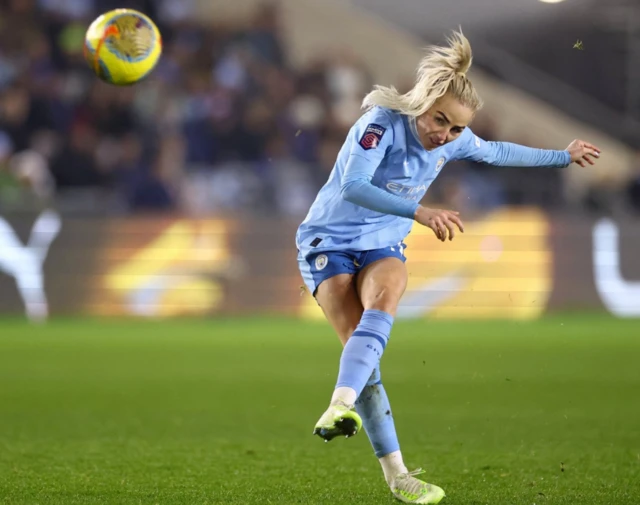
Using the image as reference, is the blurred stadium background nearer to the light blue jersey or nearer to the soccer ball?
the light blue jersey

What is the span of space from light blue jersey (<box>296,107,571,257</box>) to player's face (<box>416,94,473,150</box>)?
7 centimetres

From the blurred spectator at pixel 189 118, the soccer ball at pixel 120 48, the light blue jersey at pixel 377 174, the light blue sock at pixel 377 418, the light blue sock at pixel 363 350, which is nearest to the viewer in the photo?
the light blue sock at pixel 363 350

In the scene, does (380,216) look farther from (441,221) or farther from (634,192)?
(634,192)

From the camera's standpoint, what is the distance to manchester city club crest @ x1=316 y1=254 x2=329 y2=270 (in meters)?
4.78

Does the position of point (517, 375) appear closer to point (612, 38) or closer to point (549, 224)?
point (549, 224)

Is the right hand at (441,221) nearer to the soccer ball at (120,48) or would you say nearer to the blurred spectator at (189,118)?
the soccer ball at (120,48)

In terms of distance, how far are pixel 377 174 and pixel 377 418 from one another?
3.37 ft

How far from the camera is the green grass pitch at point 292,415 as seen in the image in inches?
193

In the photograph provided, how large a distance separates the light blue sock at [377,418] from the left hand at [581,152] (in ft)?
4.62

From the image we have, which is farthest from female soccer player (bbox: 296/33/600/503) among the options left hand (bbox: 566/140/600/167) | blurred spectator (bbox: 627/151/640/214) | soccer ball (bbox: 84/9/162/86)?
blurred spectator (bbox: 627/151/640/214)

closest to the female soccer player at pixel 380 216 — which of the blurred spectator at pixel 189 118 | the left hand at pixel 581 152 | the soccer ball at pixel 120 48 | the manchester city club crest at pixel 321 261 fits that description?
the manchester city club crest at pixel 321 261

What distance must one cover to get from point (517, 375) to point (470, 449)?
342 centimetres

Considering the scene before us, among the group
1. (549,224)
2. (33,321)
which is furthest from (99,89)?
(549,224)

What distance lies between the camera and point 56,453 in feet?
19.0
